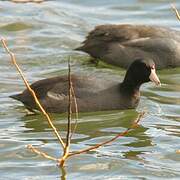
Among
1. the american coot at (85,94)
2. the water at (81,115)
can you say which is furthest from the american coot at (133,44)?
the american coot at (85,94)

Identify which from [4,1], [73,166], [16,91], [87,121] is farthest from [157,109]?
[4,1]

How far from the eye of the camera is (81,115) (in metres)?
11.0

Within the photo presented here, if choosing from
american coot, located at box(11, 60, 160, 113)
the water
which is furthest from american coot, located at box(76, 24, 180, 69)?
american coot, located at box(11, 60, 160, 113)

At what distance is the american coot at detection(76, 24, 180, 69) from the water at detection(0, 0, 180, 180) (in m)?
0.19

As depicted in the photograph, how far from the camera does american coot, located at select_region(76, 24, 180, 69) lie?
13.6m

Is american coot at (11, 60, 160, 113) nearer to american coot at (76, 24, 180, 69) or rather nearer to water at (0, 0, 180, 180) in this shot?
water at (0, 0, 180, 180)

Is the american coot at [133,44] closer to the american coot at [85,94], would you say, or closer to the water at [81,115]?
the water at [81,115]

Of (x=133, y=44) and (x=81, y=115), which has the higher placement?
(x=133, y=44)

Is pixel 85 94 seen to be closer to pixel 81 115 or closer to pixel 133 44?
pixel 81 115

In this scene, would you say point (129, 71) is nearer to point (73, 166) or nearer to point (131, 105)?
point (131, 105)

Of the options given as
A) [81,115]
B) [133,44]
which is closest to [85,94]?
[81,115]

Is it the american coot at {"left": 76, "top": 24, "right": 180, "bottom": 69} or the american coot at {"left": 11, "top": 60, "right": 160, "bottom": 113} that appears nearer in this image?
the american coot at {"left": 11, "top": 60, "right": 160, "bottom": 113}

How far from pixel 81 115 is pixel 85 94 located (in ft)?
0.87

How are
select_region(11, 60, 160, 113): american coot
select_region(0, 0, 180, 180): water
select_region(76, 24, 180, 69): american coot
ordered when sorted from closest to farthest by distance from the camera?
select_region(0, 0, 180, 180): water, select_region(11, 60, 160, 113): american coot, select_region(76, 24, 180, 69): american coot
